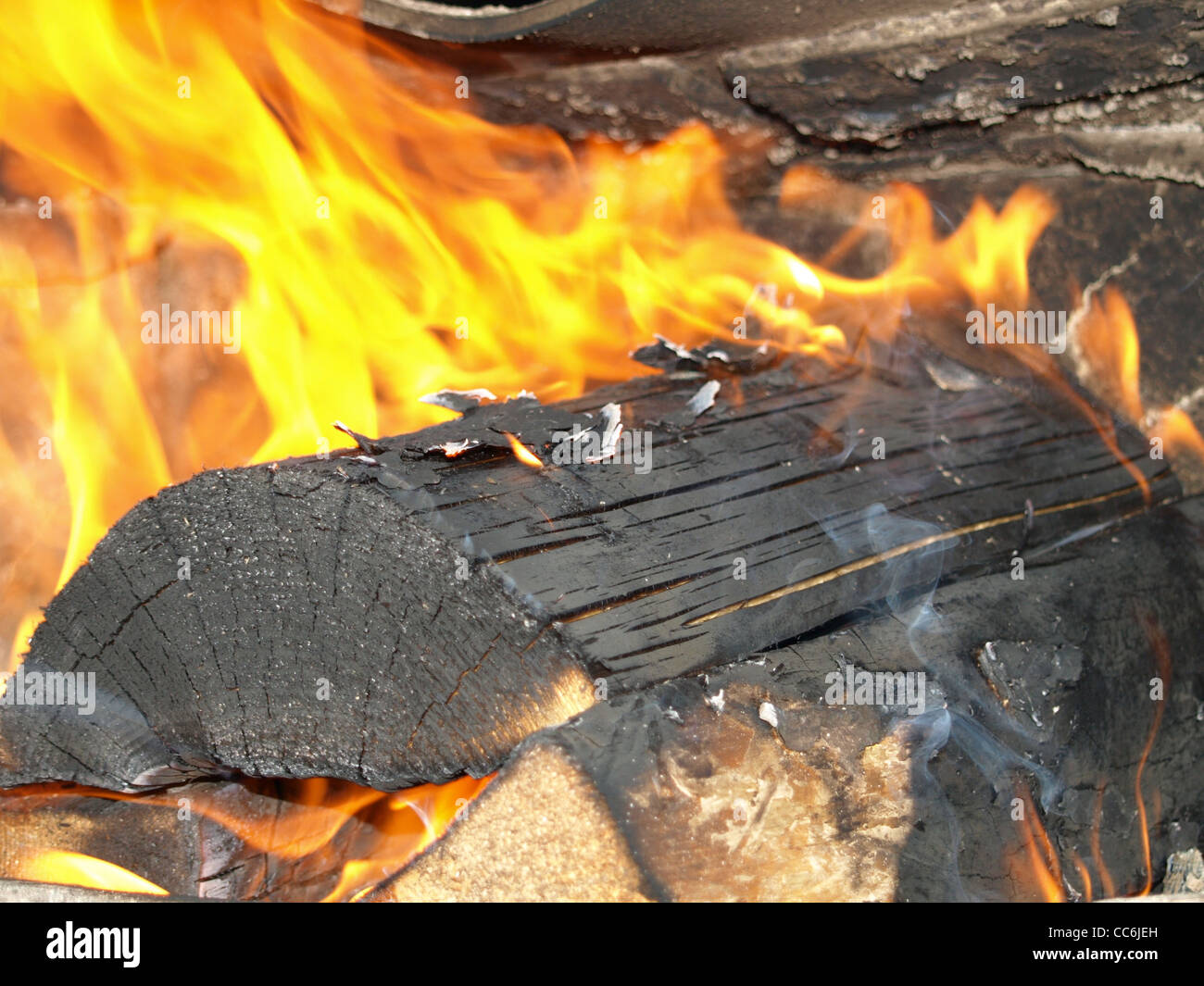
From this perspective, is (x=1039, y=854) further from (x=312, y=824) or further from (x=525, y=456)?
(x=312, y=824)

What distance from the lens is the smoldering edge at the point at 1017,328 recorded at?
108 inches

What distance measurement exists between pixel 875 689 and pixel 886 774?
0.48ft

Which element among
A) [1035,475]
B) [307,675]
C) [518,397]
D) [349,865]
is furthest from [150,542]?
[1035,475]

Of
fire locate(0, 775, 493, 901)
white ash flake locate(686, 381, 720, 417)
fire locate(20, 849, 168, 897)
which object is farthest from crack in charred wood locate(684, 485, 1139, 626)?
fire locate(20, 849, 168, 897)

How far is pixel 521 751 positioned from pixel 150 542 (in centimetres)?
74

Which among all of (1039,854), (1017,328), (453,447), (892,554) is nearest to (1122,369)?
(1017,328)

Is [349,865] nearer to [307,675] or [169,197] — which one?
[307,675]

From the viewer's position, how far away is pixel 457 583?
1544mm

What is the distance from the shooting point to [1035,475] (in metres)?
2.30

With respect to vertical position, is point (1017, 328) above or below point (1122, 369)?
above

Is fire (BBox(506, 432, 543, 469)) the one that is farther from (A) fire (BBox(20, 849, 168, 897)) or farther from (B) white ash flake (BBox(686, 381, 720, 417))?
(A) fire (BBox(20, 849, 168, 897))

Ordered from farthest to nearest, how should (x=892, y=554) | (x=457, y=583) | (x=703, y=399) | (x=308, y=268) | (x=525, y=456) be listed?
(x=308, y=268) < (x=703, y=399) < (x=892, y=554) < (x=525, y=456) < (x=457, y=583)

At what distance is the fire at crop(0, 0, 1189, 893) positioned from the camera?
270 cm
